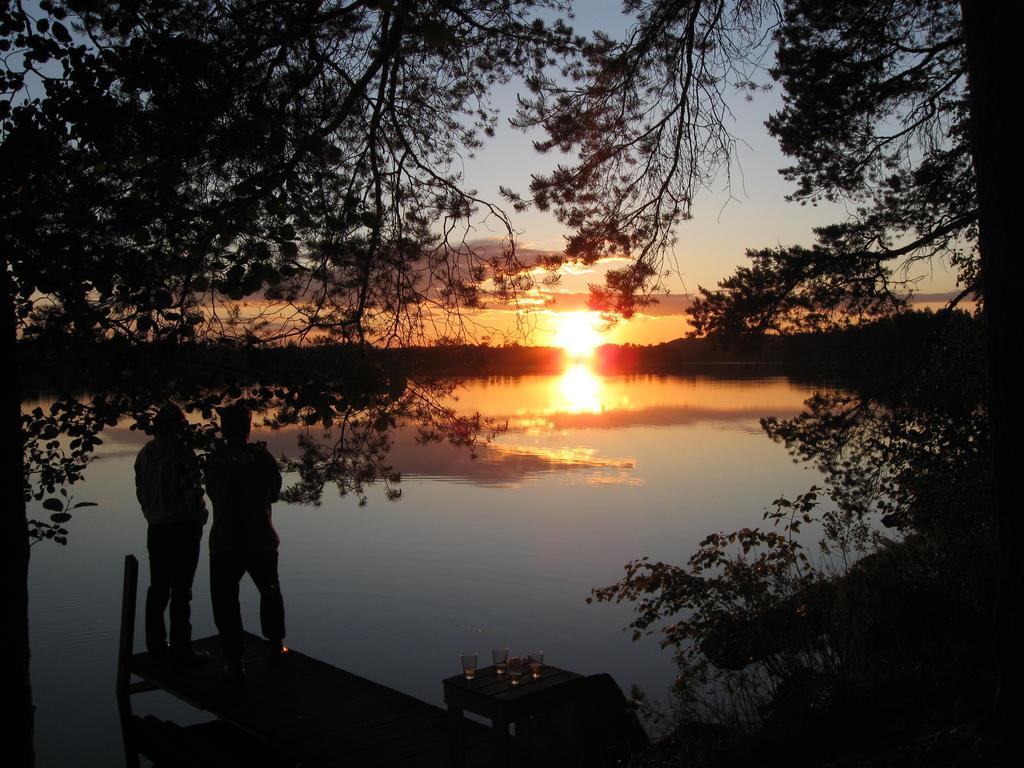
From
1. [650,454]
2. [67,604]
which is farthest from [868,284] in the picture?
[650,454]

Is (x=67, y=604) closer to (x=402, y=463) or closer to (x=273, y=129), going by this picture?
(x=273, y=129)

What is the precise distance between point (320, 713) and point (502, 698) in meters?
1.80

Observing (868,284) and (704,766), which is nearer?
(704,766)

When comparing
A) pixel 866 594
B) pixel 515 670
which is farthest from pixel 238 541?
pixel 866 594

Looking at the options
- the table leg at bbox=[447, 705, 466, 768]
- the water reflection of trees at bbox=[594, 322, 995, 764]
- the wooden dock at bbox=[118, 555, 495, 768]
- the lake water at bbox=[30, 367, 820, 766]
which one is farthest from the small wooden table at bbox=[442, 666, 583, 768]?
the lake water at bbox=[30, 367, 820, 766]

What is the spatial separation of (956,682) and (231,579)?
4.36 m

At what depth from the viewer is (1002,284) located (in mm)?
3432

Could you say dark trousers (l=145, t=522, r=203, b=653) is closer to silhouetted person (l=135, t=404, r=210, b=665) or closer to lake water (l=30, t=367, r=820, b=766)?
silhouetted person (l=135, t=404, r=210, b=665)

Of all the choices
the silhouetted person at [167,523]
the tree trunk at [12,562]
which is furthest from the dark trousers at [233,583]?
the tree trunk at [12,562]

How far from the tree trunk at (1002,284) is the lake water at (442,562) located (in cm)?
482

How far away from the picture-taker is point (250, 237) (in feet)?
13.3

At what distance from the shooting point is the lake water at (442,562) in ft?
27.8

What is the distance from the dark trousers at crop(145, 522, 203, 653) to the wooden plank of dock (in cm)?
52

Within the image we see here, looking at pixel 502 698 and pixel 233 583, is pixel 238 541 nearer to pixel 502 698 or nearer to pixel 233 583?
pixel 233 583
